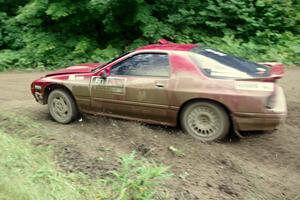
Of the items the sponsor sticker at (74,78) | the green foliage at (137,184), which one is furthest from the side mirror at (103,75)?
the green foliage at (137,184)

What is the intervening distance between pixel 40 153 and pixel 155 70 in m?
2.17

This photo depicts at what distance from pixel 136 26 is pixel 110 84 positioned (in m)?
7.15

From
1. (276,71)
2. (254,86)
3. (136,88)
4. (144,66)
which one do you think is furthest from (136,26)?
(254,86)

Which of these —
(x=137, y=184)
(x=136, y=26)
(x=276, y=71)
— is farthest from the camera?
(x=136, y=26)

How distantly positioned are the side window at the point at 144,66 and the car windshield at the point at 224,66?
18.5 inches

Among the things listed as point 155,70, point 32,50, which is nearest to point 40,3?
point 32,50

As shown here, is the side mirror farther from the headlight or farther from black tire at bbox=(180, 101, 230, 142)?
black tire at bbox=(180, 101, 230, 142)

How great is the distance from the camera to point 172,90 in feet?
18.8

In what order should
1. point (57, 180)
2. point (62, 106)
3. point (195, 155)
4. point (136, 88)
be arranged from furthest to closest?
point (62, 106)
point (136, 88)
point (195, 155)
point (57, 180)

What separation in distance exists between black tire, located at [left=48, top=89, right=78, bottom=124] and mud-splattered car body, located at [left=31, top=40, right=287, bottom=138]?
0.33 feet

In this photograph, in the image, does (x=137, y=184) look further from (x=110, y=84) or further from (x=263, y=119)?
(x=110, y=84)

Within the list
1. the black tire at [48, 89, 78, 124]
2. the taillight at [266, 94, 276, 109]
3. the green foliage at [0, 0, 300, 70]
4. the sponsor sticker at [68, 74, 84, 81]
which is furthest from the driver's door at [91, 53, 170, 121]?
the green foliage at [0, 0, 300, 70]

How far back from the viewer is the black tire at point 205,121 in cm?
558

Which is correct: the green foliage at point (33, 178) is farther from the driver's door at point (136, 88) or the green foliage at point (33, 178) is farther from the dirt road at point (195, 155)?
the driver's door at point (136, 88)
